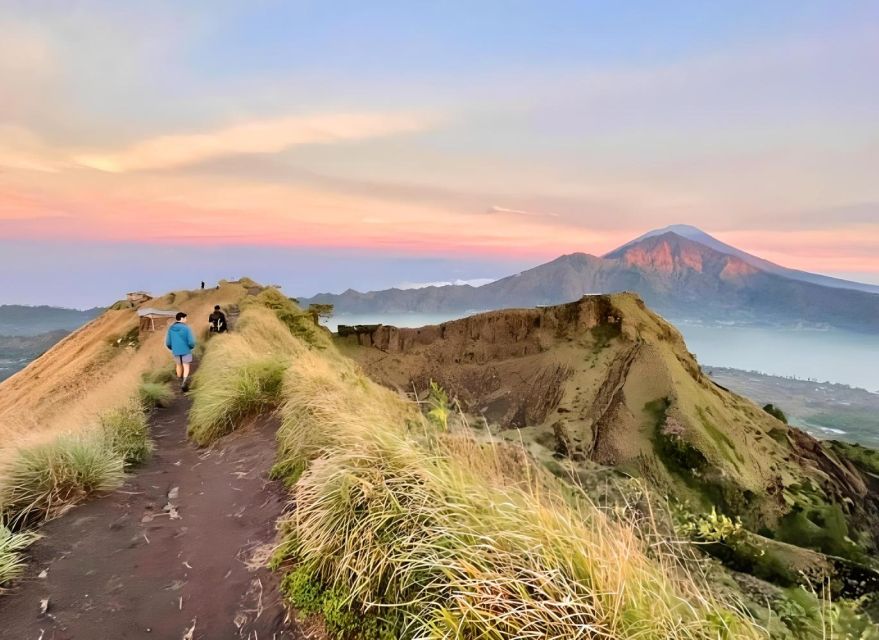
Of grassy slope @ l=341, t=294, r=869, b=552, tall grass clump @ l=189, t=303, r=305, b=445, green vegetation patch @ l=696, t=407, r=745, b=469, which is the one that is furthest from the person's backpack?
green vegetation patch @ l=696, t=407, r=745, b=469

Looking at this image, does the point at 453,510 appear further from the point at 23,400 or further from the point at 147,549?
the point at 23,400

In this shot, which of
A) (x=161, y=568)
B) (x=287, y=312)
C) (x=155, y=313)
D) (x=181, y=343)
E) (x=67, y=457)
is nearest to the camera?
(x=161, y=568)

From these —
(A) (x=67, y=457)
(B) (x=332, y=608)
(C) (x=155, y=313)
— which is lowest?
(B) (x=332, y=608)

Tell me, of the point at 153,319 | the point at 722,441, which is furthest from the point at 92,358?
the point at 722,441

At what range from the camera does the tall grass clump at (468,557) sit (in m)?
2.66

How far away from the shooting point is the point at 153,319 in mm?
33781

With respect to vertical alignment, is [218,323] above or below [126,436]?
above

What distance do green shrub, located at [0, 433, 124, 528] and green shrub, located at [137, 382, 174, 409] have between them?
18.9 ft

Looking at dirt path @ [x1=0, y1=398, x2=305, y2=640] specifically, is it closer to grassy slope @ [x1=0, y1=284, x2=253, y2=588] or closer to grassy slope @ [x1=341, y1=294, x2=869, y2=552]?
grassy slope @ [x1=0, y1=284, x2=253, y2=588]

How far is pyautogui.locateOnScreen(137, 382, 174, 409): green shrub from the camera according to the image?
1149cm

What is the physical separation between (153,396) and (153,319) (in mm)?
25879

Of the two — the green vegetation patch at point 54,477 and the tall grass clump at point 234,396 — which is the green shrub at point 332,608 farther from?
the tall grass clump at point 234,396

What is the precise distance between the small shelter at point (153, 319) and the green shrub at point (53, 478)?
30996 millimetres

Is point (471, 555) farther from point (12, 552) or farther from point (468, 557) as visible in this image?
point (12, 552)
